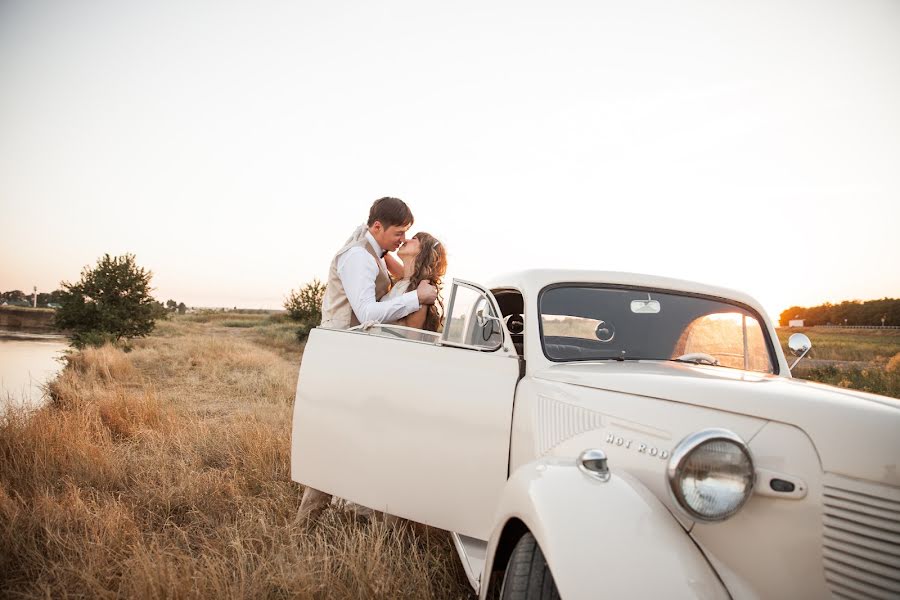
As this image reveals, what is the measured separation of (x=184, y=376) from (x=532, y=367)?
13.5 m

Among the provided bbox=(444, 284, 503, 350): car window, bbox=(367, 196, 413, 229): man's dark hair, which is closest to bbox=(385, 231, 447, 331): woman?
bbox=(367, 196, 413, 229): man's dark hair

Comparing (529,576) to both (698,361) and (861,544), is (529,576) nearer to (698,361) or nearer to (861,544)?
(861,544)

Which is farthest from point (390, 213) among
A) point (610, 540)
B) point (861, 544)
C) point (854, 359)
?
point (854, 359)

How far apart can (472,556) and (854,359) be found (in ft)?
82.4

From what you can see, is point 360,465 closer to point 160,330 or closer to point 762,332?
point 762,332

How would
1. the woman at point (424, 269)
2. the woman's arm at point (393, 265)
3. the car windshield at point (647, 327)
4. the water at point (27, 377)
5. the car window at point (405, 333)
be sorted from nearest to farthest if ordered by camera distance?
the car windshield at point (647, 327), the car window at point (405, 333), the woman at point (424, 269), the woman's arm at point (393, 265), the water at point (27, 377)

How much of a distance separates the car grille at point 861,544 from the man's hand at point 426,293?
2598 mm

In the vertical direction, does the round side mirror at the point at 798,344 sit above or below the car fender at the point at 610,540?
above

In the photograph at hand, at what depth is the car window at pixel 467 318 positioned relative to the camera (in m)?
3.38

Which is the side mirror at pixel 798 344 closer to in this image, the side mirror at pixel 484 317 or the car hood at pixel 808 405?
the car hood at pixel 808 405

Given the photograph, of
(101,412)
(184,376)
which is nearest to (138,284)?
(184,376)

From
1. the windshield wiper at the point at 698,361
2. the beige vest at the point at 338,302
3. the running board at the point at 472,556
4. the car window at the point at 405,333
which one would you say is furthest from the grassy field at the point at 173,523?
the windshield wiper at the point at 698,361

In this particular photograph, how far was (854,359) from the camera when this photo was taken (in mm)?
22031

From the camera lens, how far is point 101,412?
7250mm
